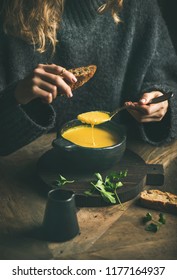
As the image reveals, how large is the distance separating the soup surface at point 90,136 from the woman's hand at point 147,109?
0.16 m

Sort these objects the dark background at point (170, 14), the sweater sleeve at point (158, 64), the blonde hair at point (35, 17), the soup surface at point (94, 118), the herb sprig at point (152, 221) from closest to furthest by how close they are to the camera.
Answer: the herb sprig at point (152, 221) < the soup surface at point (94, 118) < the blonde hair at point (35, 17) < the sweater sleeve at point (158, 64) < the dark background at point (170, 14)

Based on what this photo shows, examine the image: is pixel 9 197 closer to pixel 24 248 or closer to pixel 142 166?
pixel 24 248

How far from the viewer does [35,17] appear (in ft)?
6.91

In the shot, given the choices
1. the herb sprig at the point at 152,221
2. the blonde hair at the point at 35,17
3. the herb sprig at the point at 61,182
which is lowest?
the herb sprig at the point at 152,221

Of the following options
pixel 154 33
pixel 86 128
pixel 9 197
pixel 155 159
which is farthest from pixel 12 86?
pixel 154 33

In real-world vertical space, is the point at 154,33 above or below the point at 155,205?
above

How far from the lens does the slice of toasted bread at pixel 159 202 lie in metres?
1.67

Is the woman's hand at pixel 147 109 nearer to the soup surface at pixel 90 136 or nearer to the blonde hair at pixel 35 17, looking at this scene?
the soup surface at pixel 90 136

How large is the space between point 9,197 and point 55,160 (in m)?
0.25

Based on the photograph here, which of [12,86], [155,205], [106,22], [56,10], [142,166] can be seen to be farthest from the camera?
[106,22]

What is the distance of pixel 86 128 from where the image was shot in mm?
A: 1959

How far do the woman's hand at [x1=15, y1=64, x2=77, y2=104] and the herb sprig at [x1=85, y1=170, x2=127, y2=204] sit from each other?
0.31 meters

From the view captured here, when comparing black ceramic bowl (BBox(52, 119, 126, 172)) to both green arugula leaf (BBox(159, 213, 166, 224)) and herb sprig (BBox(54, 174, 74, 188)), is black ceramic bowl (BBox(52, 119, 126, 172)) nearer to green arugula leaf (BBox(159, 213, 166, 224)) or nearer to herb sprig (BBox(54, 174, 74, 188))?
herb sprig (BBox(54, 174, 74, 188))

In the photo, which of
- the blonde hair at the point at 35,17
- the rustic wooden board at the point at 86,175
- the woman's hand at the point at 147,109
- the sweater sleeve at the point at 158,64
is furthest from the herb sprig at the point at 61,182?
the blonde hair at the point at 35,17
